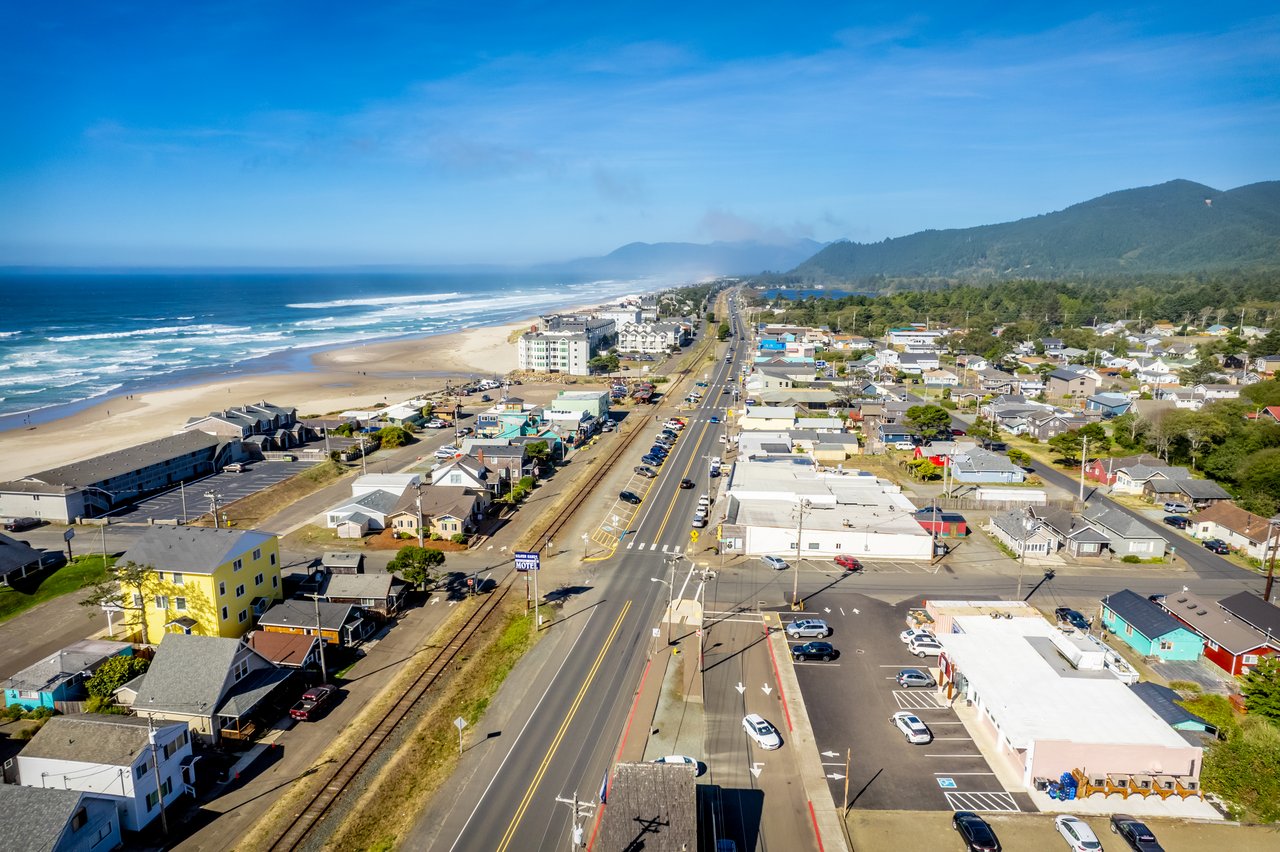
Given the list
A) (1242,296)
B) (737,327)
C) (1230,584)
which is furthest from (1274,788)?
(1242,296)

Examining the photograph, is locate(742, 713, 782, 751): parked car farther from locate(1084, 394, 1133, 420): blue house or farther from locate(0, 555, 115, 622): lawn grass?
locate(1084, 394, 1133, 420): blue house

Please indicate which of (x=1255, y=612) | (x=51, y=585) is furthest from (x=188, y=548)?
(x=1255, y=612)

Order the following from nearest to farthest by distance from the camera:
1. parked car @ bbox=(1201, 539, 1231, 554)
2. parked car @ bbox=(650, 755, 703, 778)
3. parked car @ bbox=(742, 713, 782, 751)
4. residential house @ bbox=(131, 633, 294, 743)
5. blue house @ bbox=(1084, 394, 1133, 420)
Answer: parked car @ bbox=(650, 755, 703, 778), parked car @ bbox=(742, 713, 782, 751), residential house @ bbox=(131, 633, 294, 743), parked car @ bbox=(1201, 539, 1231, 554), blue house @ bbox=(1084, 394, 1133, 420)

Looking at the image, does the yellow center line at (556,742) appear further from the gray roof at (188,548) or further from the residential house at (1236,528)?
the residential house at (1236,528)

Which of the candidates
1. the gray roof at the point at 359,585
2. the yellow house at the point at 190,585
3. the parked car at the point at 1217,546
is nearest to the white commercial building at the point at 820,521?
the parked car at the point at 1217,546

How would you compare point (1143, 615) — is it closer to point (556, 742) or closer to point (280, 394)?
point (556, 742)

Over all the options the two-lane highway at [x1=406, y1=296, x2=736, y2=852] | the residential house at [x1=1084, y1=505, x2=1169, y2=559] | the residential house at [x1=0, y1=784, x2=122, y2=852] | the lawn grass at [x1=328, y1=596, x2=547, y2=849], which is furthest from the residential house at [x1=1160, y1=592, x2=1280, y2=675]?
the residential house at [x1=0, y1=784, x2=122, y2=852]
